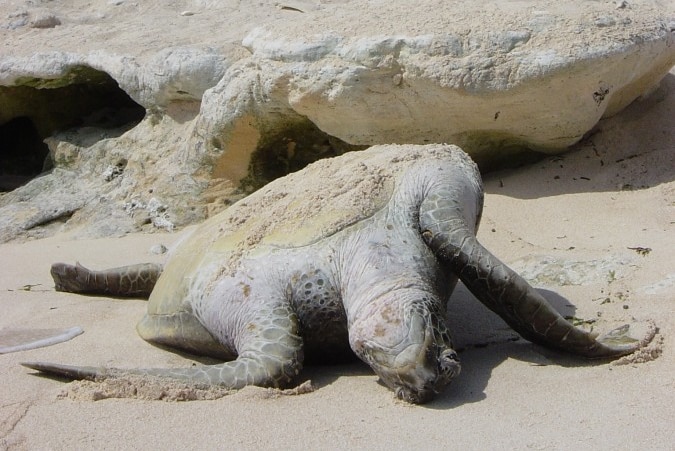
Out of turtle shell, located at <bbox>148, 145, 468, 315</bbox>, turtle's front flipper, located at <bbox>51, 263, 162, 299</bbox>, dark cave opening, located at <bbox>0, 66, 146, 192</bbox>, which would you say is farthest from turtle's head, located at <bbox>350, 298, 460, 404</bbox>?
dark cave opening, located at <bbox>0, 66, 146, 192</bbox>

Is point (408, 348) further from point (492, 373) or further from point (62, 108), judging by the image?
point (62, 108)

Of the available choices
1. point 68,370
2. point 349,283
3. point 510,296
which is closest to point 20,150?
point 68,370

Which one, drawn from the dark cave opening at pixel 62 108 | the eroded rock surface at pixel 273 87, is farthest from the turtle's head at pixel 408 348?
the dark cave opening at pixel 62 108

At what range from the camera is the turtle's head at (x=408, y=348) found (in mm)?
3215

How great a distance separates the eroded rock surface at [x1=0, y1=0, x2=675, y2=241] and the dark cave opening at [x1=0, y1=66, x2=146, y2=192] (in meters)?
0.02

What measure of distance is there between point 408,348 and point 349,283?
1.83ft

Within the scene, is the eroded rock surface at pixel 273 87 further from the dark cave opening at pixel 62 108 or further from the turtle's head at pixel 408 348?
the turtle's head at pixel 408 348

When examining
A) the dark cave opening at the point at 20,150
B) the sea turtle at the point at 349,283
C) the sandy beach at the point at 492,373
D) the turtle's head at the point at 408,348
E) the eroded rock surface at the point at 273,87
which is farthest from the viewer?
the dark cave opening at the point at 20,150

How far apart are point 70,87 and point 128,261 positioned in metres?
3.95

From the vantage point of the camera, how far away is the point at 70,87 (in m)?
9.21

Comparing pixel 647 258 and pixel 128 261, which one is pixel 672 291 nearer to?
pixel 647 258

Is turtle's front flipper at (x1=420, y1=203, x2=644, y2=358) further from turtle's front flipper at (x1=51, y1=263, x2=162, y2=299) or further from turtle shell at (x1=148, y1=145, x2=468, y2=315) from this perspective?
turtle's front flipper at (x1=51, y1=263, x2=162, y2=299)

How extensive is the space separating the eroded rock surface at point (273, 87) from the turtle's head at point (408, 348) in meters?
2.57

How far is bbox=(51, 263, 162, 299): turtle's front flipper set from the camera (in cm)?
511
